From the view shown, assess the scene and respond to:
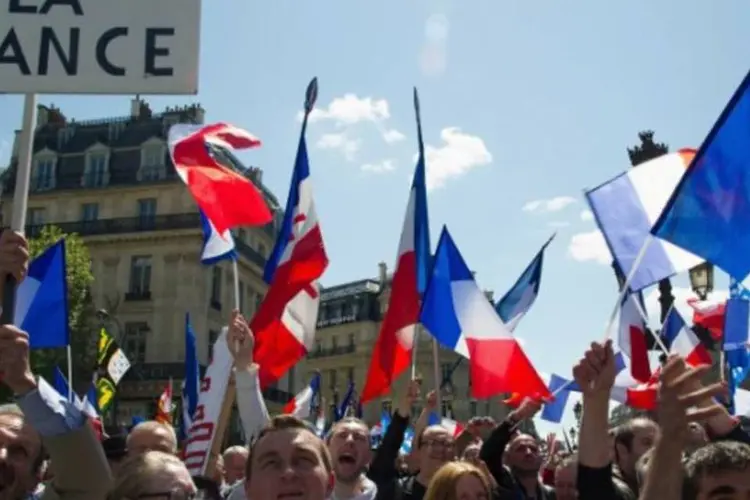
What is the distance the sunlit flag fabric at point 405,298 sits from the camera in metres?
7.80

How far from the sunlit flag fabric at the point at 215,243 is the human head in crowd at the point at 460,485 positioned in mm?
3490

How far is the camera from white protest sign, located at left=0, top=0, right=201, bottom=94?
4.01 metres

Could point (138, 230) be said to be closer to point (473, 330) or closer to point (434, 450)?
point (473, 330)

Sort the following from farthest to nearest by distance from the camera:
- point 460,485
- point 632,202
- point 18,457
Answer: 1. point 632,202
2. point 460,485
3. point 18,457

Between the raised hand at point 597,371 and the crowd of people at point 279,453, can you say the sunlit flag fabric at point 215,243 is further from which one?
the raised hand at point 597,371

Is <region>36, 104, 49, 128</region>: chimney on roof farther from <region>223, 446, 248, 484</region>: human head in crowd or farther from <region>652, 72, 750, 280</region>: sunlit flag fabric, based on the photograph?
<region>652, 72, 750, 280</region>: sunlit flag fabric

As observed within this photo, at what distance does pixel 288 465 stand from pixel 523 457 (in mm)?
3543

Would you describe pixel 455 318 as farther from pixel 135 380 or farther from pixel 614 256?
pixel 135 380

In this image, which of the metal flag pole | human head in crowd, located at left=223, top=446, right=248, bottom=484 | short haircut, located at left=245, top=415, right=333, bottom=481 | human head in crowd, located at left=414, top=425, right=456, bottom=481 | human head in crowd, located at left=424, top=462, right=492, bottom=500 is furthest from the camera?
human head in crowd, located at left=223, top=446, right=248, bottom=484

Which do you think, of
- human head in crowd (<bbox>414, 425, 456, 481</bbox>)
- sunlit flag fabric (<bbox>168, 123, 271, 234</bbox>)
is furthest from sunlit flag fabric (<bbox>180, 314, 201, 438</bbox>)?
human head in crowd (<bbox>414, 425, 456, 481</bbox>)

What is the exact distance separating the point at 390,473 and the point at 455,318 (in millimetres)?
1904

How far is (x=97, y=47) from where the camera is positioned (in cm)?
411

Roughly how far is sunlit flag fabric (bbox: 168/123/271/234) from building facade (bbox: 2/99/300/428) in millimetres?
35486

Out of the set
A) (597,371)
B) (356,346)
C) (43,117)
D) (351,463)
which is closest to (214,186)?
(351,463)
